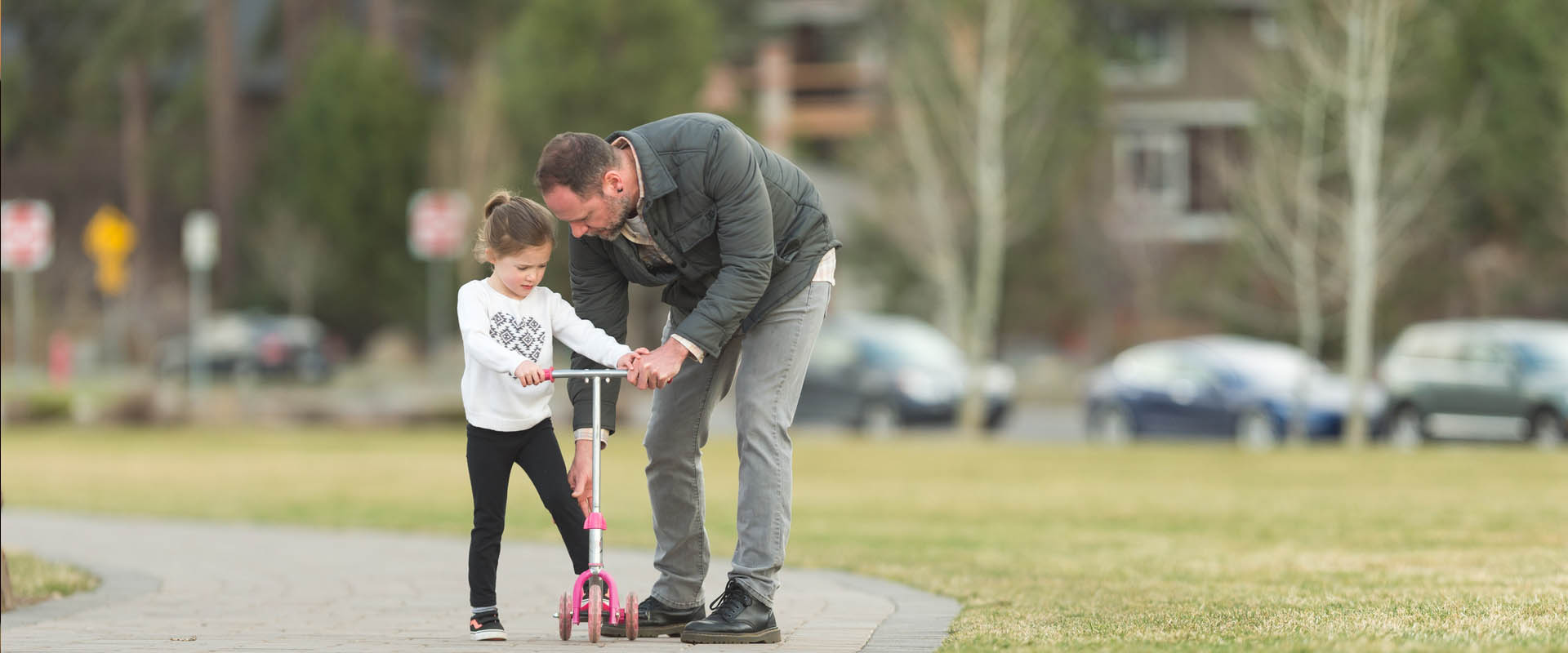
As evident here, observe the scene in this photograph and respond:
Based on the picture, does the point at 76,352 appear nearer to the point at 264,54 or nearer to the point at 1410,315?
the point at 264,54

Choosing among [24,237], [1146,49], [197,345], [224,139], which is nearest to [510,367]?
[24,237]

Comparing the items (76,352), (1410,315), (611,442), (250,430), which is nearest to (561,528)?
(611,442)

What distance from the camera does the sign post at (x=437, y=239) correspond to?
101ft

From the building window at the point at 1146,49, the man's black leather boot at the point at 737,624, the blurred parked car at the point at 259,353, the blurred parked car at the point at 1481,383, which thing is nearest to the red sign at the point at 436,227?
the blurred parked car at the point at 259,353

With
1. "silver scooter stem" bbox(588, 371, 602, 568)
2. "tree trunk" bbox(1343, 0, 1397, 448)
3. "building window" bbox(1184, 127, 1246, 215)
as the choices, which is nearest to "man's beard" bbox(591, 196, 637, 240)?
"silver scooter stem" bbox(588, 371, 602, 568)

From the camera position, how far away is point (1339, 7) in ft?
76.5

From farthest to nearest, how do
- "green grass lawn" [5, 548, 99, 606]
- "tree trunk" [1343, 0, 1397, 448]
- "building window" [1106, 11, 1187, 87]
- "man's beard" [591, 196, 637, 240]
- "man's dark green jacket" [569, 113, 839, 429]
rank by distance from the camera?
1. "building window" [1106, 11, 1187, 87]
2. "tree trunk" [1343, 0, 1397, 448]
3. "green grass lawn" [5, 548, 99, 606]
4. "man's dark green jacket" [569, 113, 839, 429]
5. "man's beard" [591, 196, 637, 240]

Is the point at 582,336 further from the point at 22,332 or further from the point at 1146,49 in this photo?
the point at 1146,49

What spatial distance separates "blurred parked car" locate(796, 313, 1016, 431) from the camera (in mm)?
26406

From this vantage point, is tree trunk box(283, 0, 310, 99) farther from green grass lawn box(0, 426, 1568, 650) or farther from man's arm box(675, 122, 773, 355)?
man's arm box(675, 122, 773, 355)

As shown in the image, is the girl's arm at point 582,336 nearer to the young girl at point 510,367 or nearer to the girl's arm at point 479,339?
the young girl at point 510,367

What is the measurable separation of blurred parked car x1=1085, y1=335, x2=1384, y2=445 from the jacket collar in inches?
762

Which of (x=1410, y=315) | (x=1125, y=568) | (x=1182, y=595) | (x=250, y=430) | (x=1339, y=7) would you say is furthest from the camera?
(x=1410, y=315)

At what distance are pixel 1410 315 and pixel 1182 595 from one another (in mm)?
29289
